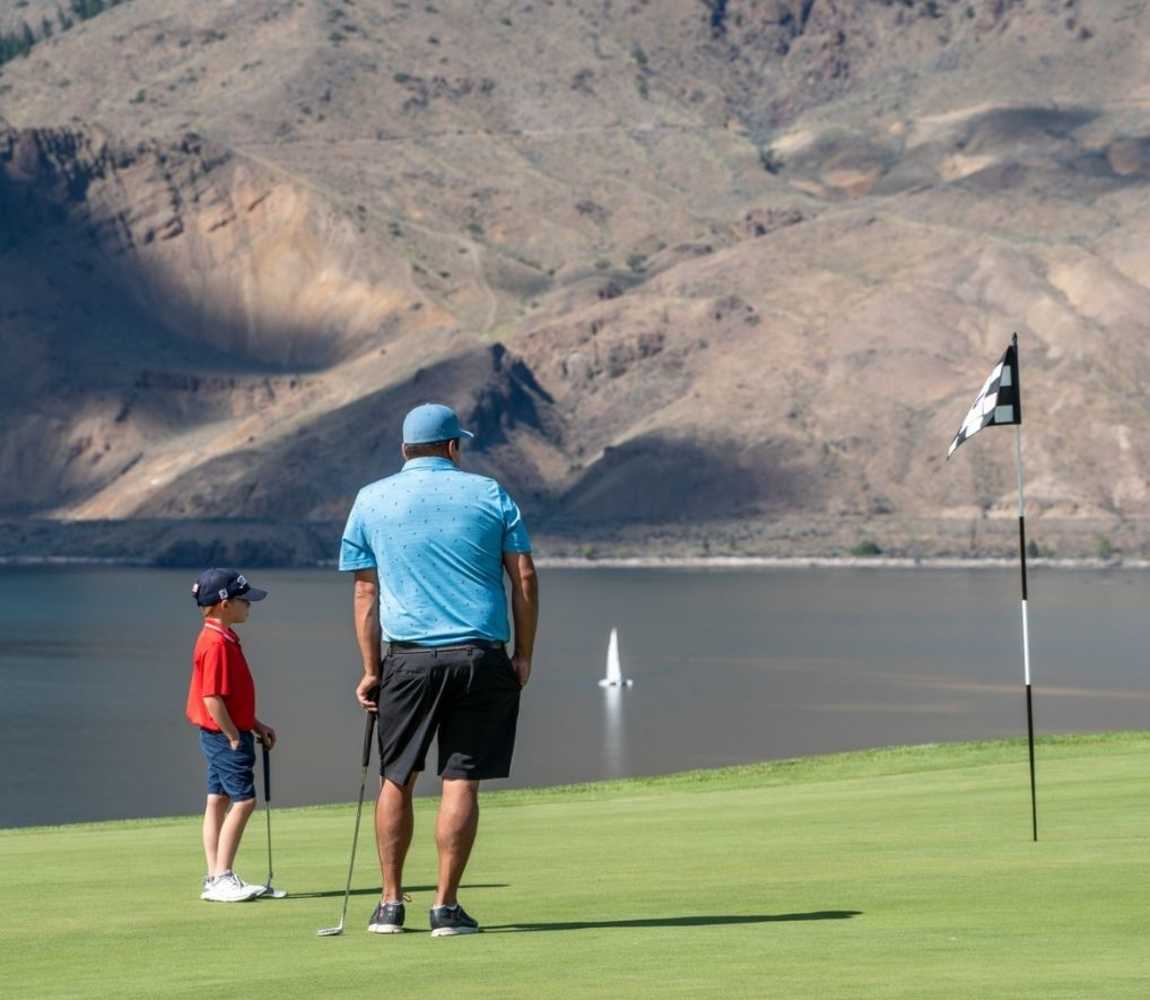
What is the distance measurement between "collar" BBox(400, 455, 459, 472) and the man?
8cm

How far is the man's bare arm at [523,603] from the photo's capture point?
10852 mm

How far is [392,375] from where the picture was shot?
19025 centimetres

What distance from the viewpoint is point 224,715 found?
1268cm

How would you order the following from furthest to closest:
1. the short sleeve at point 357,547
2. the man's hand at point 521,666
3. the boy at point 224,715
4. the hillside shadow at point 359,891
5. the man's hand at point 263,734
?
the man's hand at point 263,734, the boy at point 224,715, the hillside shadow at point 359,891, the short sleeve at point 357,547, the man's hand at point 521,666

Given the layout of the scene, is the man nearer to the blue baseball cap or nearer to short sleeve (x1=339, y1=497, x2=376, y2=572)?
short sleeve (x1=339, y1=497, x2=376, y2=572)

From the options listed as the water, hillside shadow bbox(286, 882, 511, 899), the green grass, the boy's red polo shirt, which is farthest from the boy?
the water

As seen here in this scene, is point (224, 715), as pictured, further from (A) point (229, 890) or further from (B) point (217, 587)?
(A) point (229, 890)

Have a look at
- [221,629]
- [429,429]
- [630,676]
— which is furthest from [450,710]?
[630,676]

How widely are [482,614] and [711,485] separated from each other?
170 m

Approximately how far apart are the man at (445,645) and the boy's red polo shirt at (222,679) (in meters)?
1.88

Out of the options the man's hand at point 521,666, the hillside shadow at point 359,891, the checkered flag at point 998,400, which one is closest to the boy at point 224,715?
the hillside shadow at point 359,891

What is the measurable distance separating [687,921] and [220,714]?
2.92 metres

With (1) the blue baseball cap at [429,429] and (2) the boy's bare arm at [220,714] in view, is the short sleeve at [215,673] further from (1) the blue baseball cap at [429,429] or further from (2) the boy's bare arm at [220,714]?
(1) the blue baseball cap at [429,429]

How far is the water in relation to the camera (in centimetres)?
5431
